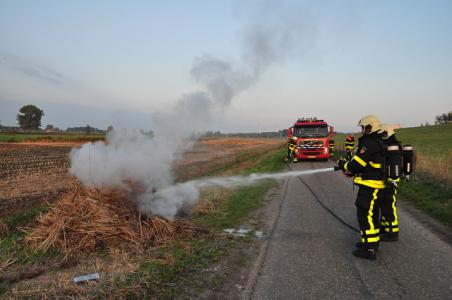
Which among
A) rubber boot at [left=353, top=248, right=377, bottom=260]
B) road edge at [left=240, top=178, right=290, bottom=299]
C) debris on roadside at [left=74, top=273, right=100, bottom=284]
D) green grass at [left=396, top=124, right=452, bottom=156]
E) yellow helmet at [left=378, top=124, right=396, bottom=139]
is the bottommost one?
debris on roadside at [left=74, top=273, right=100, bottom=284]

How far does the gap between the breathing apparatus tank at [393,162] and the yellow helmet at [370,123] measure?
444 millimetres

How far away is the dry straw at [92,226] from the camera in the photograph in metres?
6.18

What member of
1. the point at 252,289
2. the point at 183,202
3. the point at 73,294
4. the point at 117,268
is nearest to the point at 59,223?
the point at 117,268

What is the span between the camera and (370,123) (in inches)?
229

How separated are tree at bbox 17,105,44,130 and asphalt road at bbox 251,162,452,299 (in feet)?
365

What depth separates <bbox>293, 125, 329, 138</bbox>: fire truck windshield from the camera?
2272 centimetres

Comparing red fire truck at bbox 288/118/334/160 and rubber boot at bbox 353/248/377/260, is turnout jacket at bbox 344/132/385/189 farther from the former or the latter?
red fire truck at bbox 288/118/334/160

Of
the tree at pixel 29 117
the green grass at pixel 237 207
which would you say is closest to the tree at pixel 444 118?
the green grass at pixel 237 207

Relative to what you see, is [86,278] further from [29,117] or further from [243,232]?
[29,117]

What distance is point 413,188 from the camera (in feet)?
38.8

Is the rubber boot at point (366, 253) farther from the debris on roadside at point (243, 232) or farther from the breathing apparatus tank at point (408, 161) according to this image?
the debris on roadside at point (243, 232)

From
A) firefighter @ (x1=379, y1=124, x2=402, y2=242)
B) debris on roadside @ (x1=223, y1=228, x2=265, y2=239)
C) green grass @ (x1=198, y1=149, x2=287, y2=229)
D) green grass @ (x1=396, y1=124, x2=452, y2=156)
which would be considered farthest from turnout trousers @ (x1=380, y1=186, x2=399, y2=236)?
green grass @ (x1=396, y1=124, x2=452, y2=156)

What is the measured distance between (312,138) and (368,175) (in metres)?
17.1

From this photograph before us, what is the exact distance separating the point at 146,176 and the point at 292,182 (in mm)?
6820
